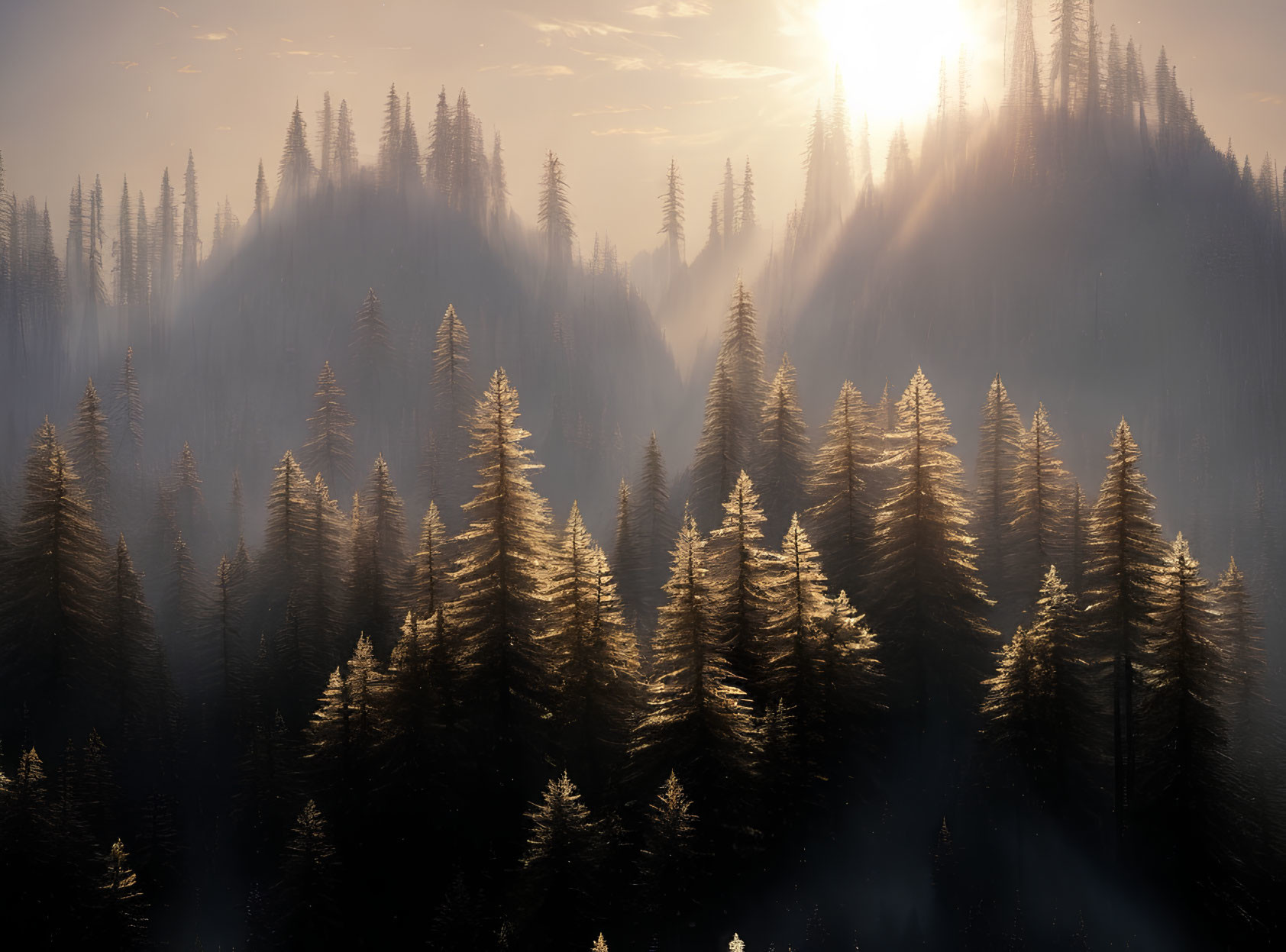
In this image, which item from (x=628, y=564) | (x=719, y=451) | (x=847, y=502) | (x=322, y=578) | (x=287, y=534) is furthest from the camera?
(x=719, y=451)

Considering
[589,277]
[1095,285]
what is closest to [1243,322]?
[1095,285]

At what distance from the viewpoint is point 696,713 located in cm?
2802

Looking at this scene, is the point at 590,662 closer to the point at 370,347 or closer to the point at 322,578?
the point at 322,578

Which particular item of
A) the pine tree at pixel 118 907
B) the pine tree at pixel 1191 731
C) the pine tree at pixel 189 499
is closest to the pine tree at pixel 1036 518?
the pine tree at pixel 1191 731

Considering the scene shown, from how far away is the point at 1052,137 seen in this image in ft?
382

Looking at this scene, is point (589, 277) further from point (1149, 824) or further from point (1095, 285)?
point (1149, 824)

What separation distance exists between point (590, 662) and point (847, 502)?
16059mm

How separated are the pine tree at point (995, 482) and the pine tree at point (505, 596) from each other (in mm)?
23245

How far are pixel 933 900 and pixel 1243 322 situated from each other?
104 meters

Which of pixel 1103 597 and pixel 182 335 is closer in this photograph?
pixel 1103 597

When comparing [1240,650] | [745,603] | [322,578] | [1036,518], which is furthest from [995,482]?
[322,578]

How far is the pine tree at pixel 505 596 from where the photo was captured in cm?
3105

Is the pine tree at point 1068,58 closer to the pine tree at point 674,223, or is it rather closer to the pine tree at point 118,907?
the pine tree at point 674,223

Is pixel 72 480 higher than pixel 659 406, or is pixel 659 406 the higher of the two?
pixel 72 480
